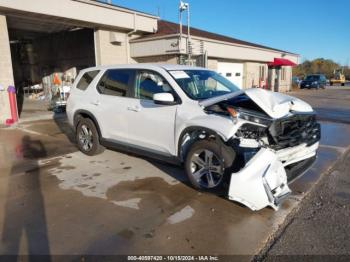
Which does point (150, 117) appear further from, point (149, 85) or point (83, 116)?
→ point (83, 116)

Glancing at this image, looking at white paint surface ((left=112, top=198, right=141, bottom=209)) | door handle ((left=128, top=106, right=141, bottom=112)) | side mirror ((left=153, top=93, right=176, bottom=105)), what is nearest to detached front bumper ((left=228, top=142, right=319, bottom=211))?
white paint surface ((left=112, top=198, right=141, bottom=209))

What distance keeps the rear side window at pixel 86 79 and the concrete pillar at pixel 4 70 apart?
560 centimetres

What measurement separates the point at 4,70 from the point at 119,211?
895cm

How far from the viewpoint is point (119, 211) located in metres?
3.81

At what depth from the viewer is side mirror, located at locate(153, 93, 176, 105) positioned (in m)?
4.37

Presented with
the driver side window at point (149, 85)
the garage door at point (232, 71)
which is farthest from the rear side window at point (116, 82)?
the garage door at point (232, 71)

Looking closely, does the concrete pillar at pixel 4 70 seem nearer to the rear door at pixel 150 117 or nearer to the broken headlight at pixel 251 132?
the rear door at pixel 150 117

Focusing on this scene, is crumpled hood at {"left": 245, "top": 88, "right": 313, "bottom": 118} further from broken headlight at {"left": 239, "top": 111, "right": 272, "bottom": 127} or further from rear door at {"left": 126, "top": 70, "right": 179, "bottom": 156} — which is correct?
rear door at {"left": 126, "top": 70, "right": 179, "bottom": 156}

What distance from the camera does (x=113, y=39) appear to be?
13.4 m

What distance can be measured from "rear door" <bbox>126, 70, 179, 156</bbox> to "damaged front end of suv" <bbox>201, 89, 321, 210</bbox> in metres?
0.73

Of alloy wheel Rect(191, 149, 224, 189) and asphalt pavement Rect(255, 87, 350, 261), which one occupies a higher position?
alloy wheel Rect(191, 149, 224, 189)

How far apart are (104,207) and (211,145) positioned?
65.5 inches

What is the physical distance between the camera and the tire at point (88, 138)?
607cm

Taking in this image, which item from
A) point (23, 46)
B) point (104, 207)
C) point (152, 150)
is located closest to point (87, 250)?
point (104, 207)
